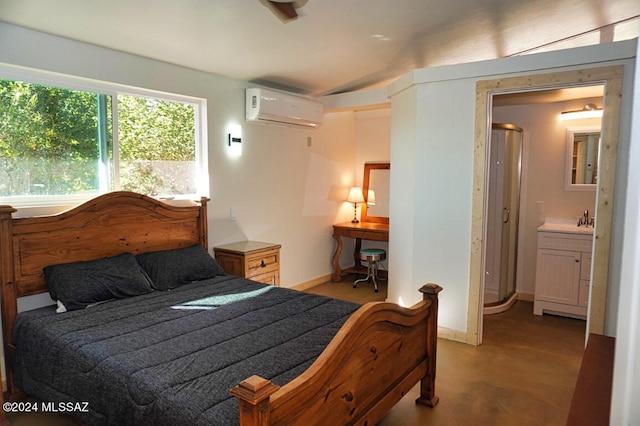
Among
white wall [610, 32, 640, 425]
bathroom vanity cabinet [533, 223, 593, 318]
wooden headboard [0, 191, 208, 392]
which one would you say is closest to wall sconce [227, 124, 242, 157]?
wooden headboard [0, 191, 208, 392]

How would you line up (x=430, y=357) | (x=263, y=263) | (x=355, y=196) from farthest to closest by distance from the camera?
(x=355, y=196) < (x=263, y=263) < (x=430, y=357)

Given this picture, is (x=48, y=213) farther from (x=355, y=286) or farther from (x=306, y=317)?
(x=355, y=286)

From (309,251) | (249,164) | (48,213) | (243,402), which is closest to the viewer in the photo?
(243,402)

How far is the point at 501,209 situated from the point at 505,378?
205 cm

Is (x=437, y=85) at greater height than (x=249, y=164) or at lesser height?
greater

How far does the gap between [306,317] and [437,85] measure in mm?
2362

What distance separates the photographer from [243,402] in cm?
134

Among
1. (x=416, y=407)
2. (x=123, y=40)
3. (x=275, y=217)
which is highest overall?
(x=123, y=40)

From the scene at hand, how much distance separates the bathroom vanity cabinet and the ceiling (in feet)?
6.29

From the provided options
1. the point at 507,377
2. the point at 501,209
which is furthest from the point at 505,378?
the point at 501,209

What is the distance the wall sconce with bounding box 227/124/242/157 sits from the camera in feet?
13.8

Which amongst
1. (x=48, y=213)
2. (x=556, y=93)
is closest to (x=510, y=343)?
(x=556, y=93)

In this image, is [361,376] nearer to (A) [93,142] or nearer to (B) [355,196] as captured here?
(A) [93,142]

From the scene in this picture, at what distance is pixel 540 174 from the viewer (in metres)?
4.88
